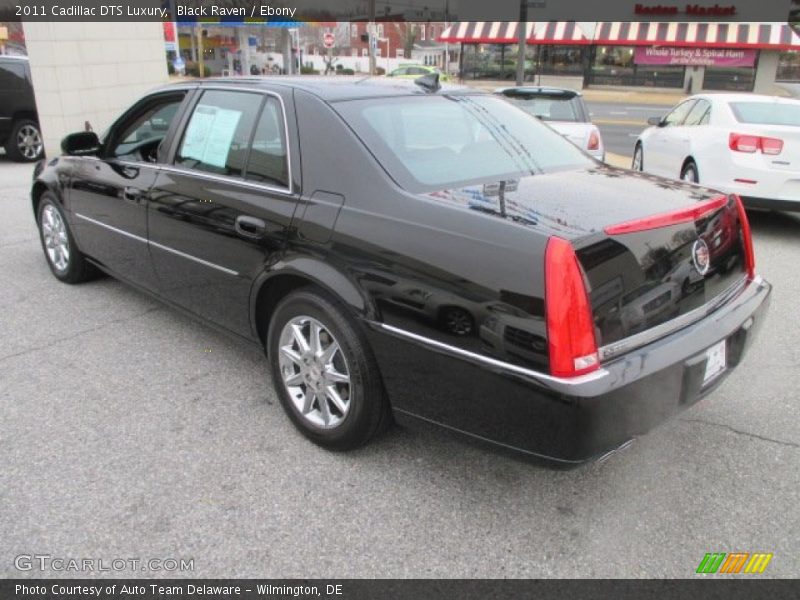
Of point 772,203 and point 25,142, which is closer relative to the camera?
point 772,203

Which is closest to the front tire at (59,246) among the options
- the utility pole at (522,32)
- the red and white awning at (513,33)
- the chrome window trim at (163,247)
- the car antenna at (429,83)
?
the chrome window trim at (163,247)

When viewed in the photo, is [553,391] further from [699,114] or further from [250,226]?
[699,114]

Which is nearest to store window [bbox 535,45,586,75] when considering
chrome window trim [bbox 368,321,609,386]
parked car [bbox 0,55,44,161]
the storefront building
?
the storefront building

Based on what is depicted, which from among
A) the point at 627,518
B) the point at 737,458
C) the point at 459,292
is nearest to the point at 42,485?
the point at 459,292

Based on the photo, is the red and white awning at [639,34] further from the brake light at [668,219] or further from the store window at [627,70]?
the brake light at [668,219]

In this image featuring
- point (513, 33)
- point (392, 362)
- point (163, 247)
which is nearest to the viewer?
point (392, 362)

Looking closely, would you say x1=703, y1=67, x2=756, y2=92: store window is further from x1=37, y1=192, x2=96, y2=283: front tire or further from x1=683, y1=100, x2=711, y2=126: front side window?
x1=37, y1=192, x2=96, y2=283: front tire

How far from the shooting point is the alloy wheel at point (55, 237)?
5199mm

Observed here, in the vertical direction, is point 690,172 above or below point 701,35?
below

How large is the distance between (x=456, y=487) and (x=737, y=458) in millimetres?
1295

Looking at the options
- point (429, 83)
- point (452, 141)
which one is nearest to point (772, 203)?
point (429, 83)

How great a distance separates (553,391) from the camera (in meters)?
2.18

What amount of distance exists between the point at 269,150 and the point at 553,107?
684 centimetres

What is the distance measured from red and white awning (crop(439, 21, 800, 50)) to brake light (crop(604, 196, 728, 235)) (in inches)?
1389
